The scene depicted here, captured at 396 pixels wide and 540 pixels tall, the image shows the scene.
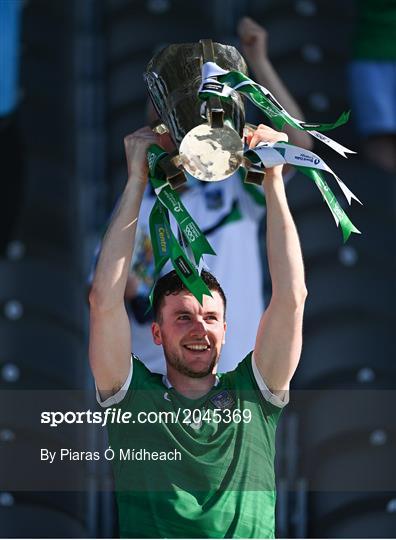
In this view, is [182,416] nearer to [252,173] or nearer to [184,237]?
[184,237]

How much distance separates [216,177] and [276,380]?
1.41ft

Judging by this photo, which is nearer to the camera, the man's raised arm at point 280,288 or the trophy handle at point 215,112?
the trophy handle at point 215,112

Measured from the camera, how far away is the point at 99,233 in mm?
4613

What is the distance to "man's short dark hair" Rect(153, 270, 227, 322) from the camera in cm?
347

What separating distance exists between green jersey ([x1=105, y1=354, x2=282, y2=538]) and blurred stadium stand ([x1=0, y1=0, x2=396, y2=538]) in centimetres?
77

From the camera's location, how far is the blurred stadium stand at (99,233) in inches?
168

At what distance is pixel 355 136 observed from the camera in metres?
4.71

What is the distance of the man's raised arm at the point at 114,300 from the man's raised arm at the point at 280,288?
25cm

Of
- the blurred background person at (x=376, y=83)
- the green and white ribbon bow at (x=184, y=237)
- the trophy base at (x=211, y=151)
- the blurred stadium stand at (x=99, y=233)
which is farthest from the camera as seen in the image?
the blurred background person at (x=376, y=83)

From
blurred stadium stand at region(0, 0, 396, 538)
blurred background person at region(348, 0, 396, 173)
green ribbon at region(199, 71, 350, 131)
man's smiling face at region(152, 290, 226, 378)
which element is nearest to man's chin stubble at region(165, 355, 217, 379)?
man's smiling face at region(152, 290, 226, 378)

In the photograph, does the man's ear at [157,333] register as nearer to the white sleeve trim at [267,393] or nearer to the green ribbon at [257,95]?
the white sleeve trim at [267,393]

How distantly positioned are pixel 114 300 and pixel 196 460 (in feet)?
1.08

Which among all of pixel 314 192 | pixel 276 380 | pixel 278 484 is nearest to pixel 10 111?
pixel 314 192

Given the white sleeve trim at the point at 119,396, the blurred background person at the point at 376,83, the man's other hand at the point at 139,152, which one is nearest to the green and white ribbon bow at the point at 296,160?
the man's other hand at the point at 139,152
